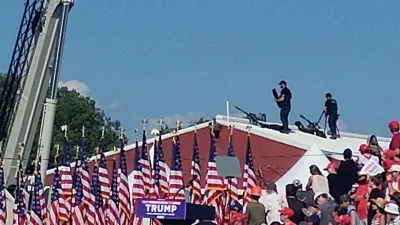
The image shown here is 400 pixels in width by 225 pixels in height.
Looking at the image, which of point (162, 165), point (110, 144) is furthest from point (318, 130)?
point (110, 144)

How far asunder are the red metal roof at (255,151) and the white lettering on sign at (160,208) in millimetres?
13706

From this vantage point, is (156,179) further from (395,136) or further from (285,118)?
(395,136)

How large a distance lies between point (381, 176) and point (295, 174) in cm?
843

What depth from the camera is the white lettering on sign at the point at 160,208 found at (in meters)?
13.0

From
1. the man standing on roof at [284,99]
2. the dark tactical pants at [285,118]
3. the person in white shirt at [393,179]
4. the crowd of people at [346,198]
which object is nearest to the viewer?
the crowd of people at [346,198]

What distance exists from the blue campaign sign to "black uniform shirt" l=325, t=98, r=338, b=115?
1158 centimetres

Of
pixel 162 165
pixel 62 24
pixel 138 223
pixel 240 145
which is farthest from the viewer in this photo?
pixel 240 145

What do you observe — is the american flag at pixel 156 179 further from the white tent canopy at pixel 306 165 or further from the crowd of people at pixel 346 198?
the white tent canopy at pixel 306 165

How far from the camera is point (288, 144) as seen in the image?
91.9 feet

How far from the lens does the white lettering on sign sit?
12953 millimetres

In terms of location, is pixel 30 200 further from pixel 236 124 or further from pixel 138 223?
pixel 236 124

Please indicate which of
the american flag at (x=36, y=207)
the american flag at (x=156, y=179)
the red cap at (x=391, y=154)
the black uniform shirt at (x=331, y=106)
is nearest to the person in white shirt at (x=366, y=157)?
the red cap at (x=391, y=154)

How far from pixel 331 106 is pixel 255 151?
5254 millimetres

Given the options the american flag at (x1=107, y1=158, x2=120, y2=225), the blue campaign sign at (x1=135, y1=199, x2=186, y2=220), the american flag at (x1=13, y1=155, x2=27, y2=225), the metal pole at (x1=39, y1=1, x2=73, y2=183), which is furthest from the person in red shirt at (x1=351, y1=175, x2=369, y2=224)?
the metal pole at (x1=39, y1=1, x2=73, y2=183)
